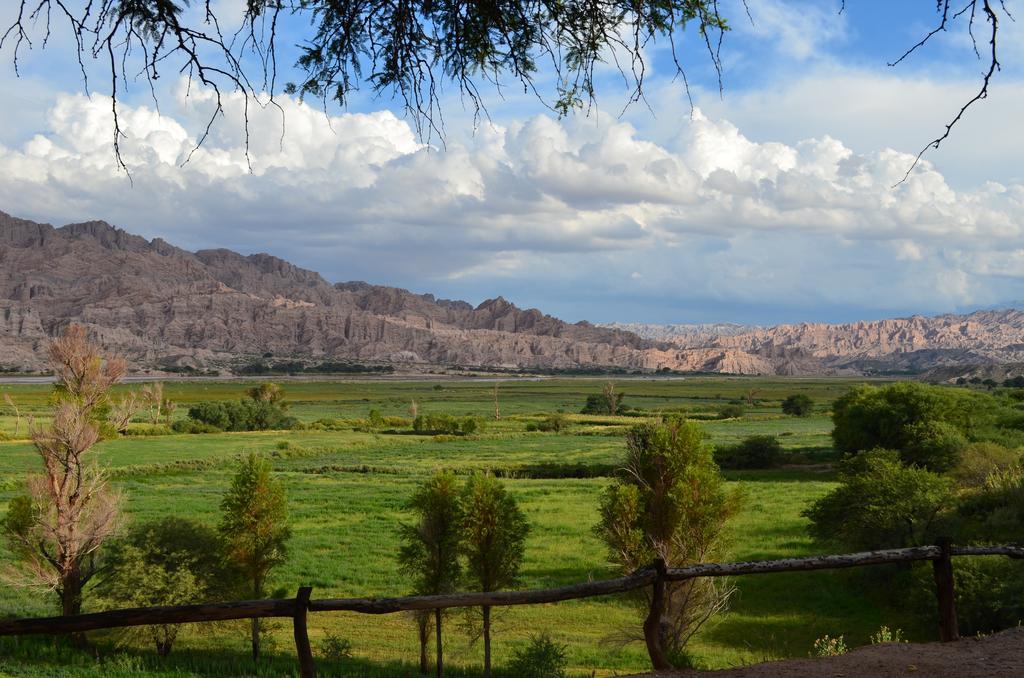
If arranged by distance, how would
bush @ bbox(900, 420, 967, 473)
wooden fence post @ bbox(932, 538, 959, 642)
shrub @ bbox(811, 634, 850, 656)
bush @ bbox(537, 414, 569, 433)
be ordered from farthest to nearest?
bush @ bbox(537, 414, 569, 433) < bush @ bbox(900, 420, 967, 473) < shrub @ bbox(811, 634, 850, 656) < wooden fence post @ bbox(932, 538, 959, 642)

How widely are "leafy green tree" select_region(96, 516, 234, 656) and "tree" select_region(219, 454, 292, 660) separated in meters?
0.61

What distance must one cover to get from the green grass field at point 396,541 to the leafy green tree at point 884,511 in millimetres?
1729

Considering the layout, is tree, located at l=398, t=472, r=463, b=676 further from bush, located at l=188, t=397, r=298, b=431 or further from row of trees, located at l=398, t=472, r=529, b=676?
bush, located at l=188, t=397, r=298, b=431

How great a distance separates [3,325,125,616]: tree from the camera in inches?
808

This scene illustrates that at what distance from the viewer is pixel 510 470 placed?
53562 mm

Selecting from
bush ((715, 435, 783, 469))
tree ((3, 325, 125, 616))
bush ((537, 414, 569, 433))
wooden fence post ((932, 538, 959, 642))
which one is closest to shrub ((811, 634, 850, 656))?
wooden fence post ((932, 538, 959, 642))

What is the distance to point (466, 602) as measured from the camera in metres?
7.02

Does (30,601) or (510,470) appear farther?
(510,470)

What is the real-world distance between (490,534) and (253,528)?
6370mm

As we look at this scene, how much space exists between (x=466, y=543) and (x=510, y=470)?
105ft

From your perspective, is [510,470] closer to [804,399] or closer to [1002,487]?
[1002,487]

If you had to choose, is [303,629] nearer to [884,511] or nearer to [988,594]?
[988,594]

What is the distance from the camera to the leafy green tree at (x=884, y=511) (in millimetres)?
27078

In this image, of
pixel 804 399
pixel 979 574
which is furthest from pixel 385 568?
pixel 804 399
